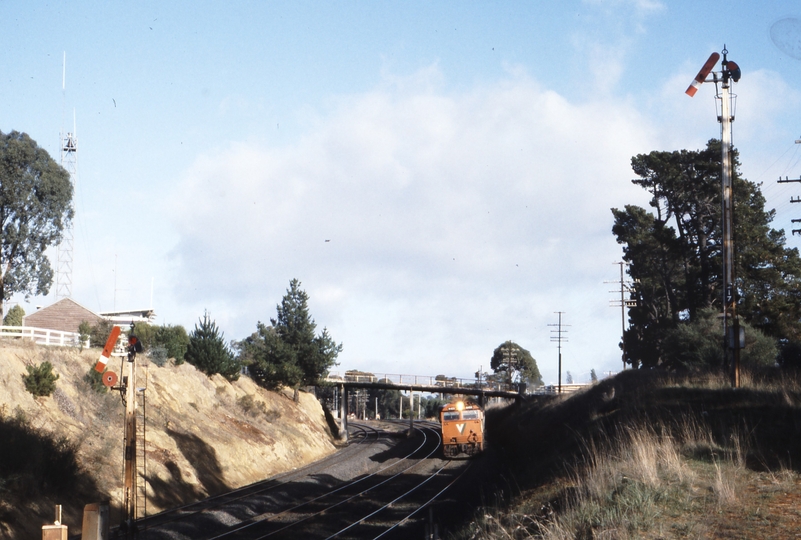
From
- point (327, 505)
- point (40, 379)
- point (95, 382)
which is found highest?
point (40, 379)

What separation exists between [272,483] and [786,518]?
26.8m

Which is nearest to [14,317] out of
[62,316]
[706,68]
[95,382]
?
[62,316]

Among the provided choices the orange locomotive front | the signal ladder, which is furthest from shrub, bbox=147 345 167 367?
the orange locomotive front

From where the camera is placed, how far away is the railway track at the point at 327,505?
20.8m

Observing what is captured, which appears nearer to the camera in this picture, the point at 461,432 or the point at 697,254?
the point at 461,432

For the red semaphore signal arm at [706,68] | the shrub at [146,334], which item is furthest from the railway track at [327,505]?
the red semaphore signal arm at [706,68]

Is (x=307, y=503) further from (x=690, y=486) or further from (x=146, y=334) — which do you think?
(x=146, y=334)

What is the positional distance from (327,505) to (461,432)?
20.3m

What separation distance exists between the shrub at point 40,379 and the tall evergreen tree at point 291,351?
1136 inches

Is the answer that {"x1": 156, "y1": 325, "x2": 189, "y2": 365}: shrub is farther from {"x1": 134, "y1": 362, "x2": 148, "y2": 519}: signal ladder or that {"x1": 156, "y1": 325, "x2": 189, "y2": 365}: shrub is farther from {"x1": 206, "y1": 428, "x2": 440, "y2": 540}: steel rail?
{"x1": 206, "y1": 428, "x2": 440, "y2": 540}: steel rail

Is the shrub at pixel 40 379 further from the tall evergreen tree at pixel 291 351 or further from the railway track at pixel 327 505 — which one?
the tall evergreen tree at pixel 291 351

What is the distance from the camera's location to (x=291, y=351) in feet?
187

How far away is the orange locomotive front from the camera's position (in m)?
45.0

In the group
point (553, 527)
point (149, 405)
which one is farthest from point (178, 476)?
point (553, 527)
